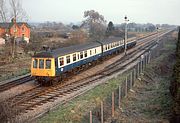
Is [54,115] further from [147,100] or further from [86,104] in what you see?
[147,100]

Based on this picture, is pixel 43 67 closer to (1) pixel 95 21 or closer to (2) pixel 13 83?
(2) pixel 13 83

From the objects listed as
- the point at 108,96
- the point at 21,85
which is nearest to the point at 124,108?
the point at 108,96

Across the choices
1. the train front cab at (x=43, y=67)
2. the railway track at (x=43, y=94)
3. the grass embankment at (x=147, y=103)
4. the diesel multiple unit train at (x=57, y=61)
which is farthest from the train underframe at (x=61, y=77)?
the grass embankment at (x=147, y=103)

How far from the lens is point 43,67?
25359 mm

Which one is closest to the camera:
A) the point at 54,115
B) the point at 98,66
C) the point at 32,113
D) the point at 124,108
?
the point at 54,115

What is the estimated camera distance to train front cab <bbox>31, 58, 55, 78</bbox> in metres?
25.1

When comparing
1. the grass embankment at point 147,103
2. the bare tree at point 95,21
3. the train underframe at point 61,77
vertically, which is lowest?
the grass embankment at point 147,103

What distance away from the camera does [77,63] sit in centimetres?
2994

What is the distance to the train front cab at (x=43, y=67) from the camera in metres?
25.1

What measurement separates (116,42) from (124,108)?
97.7 feet

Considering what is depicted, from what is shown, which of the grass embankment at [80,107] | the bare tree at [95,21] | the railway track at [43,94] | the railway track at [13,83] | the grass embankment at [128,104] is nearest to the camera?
the grass embankment at [80,107]

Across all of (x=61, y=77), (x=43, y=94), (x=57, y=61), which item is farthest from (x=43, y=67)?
(x=43, y=94)

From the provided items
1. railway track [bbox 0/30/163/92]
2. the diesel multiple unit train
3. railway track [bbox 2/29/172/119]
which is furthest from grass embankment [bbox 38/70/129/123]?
railway track [bbox 0/30/163/92]

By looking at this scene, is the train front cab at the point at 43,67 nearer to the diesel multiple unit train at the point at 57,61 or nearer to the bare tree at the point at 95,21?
the diesel multiple unit train at the point at 57,61
